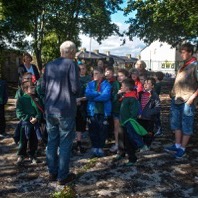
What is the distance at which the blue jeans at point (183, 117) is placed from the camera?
561cm

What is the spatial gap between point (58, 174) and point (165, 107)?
9365 mm

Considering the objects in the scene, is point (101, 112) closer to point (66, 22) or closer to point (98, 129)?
point (98, 129)

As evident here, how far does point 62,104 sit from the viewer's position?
427cm

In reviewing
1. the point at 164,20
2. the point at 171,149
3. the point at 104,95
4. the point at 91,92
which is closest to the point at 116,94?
the point at 104,95

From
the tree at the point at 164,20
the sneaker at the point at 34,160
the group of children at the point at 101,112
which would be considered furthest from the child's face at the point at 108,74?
the tree at the point at 164,20

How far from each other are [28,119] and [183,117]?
2904mm

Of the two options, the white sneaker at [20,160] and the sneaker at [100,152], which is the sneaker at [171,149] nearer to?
the sneaker at [100,152]

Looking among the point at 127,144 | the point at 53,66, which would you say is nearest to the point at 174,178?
the point at 127,144

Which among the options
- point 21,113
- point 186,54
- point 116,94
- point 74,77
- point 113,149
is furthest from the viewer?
point 113,149

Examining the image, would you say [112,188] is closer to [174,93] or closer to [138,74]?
[174,93]

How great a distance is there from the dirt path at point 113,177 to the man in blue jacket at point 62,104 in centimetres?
37

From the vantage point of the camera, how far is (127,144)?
525 cm

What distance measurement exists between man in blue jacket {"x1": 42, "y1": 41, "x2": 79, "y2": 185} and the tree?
41.1ft

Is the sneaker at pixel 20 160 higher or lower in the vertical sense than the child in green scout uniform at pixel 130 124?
lower
